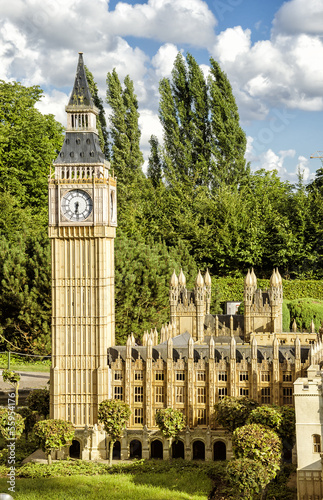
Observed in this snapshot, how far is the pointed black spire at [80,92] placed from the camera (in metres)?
43.1

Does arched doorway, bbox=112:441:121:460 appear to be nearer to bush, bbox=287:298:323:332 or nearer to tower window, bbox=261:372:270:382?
tower window, bbox=261:372:270:382

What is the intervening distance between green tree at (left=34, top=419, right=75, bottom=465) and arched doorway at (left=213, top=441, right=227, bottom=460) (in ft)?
29.3

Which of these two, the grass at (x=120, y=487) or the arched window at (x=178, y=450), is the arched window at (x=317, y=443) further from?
the arched window at (x=178, y=450)

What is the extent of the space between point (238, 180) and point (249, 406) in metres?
54.2

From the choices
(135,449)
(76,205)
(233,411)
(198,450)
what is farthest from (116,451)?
(76,205)

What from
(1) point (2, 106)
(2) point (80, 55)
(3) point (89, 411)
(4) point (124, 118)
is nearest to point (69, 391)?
(3) point (89, 411)

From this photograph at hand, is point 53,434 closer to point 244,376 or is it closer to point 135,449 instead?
point 135,449

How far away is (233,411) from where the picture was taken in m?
38.5

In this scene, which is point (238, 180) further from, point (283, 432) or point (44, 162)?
point (283, 432)

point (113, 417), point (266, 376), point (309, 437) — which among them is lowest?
point (309, 437)

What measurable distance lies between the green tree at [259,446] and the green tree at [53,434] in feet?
34.4

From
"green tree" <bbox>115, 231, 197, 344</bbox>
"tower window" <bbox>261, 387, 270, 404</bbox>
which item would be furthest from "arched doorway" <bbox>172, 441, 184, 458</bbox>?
"green tree" <bbox>115, 231, 197, 344</bbox>

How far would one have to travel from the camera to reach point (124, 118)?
90188 mm

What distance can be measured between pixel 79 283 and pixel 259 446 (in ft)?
51.4
